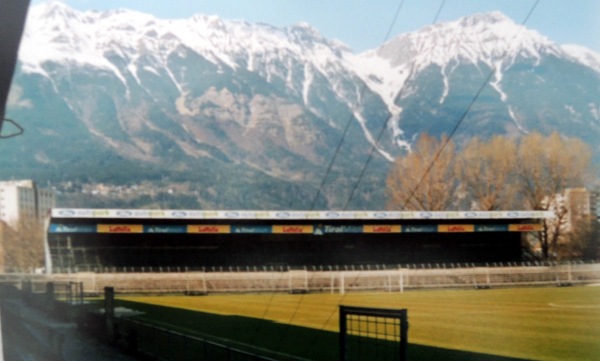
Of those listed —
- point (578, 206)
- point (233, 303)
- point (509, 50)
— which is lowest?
point (233, 303)

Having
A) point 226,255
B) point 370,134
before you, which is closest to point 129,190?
point 226,255

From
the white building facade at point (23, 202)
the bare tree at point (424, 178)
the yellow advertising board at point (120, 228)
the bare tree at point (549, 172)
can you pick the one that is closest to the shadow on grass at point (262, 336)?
the yellow advertising board at point (120, 228)

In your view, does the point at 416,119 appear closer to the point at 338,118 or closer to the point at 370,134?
the point at 370,134

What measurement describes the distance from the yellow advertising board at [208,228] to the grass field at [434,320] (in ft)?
3.86

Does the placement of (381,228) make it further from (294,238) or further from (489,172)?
(489,172)

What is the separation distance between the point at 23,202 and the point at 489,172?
6282 mm

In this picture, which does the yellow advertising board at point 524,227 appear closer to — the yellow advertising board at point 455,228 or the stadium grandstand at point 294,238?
the stadium grandstand at point 294,238

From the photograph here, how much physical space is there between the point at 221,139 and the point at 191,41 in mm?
6745

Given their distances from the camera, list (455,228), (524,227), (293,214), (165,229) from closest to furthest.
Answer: (524,227) < (455,228) < (165,229) < (293,214)

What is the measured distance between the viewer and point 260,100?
560 inches

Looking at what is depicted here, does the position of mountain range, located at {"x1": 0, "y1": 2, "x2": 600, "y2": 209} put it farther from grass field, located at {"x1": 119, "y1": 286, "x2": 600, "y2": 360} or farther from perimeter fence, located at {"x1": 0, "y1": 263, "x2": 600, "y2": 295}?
grass field, located at {"x1": 119, "y1": 286, "x2": 600, "y2": 360}

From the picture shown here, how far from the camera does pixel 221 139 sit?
16078mm

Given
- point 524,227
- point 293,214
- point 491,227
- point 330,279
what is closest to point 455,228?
point 491,227

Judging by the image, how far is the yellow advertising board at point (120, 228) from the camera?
1097cm
